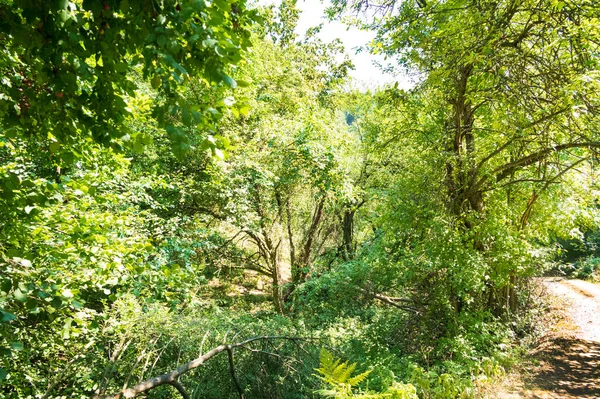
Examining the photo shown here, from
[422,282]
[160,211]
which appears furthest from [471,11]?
[160,211]

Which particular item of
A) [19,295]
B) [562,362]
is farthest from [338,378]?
[562,362]

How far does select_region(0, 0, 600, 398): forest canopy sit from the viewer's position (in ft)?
5.19

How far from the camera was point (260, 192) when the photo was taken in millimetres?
9586

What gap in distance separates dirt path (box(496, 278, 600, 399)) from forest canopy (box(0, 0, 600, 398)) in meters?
0.51

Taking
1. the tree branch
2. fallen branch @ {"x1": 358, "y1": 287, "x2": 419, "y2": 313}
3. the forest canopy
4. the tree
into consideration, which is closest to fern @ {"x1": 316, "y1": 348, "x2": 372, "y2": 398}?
the forest canopy

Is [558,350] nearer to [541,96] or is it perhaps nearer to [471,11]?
[541,96]

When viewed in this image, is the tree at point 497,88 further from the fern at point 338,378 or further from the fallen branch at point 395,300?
the fern at point 338,378

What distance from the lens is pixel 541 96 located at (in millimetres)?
5141

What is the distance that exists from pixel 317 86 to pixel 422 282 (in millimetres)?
7853

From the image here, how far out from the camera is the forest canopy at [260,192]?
158cm

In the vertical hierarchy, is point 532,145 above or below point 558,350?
above

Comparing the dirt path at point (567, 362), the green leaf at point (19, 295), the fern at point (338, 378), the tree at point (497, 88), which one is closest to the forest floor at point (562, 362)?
the dirt path at point (567, 362)

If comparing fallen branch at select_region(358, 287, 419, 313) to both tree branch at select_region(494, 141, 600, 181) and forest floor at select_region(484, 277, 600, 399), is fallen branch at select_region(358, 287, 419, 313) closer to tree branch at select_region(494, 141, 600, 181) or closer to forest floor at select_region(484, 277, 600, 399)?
forest floor at select_region(484, 277, 600, 399)

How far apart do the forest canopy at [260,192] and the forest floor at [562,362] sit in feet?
1.36
